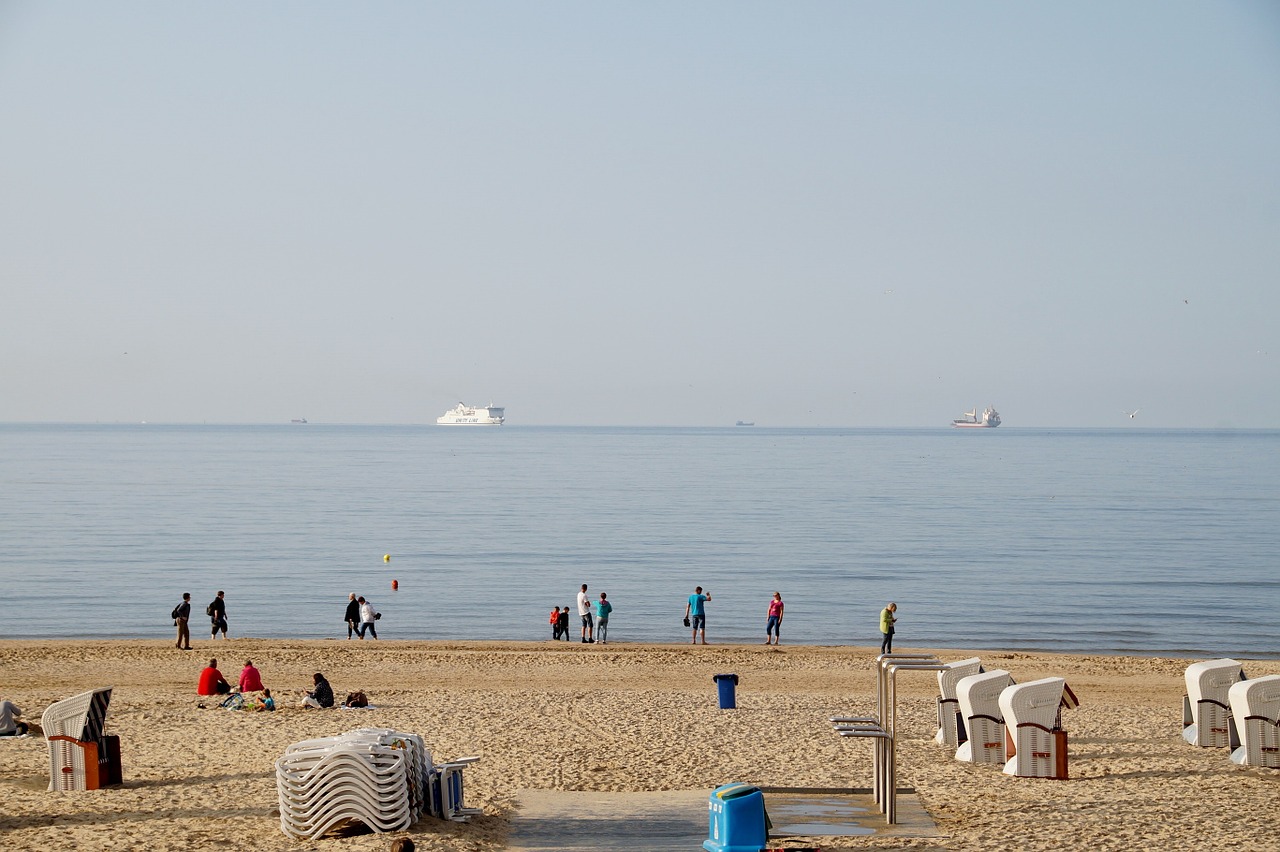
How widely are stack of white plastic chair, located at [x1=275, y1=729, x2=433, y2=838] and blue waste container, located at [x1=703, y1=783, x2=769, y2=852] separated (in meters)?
2.65

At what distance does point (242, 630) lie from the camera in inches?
1174

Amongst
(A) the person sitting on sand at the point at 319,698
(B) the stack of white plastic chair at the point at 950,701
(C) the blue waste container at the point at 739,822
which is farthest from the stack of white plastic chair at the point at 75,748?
(B) the stack of white plastic chair at the point at 950,701

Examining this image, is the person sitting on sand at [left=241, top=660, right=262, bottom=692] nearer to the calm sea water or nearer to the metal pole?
the metal pole

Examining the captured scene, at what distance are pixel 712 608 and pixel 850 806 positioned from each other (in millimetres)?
22680

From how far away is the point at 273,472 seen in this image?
10894 centimetres

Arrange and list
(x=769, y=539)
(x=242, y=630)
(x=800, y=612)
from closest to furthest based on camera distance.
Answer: (x=242, y=630) < (x=800, y=612) < (x=769, y=539)

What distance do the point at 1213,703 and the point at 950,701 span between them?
119 inches

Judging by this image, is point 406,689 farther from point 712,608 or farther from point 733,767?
point 712,608

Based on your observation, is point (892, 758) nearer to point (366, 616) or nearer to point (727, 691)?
point (727, 691)

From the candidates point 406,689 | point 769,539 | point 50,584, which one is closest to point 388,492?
point 769,539

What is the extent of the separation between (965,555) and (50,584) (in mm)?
33412

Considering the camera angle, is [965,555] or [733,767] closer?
[733,767]

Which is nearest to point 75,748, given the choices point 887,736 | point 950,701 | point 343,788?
point 343,788

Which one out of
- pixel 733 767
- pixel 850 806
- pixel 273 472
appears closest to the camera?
pixel 850 806
